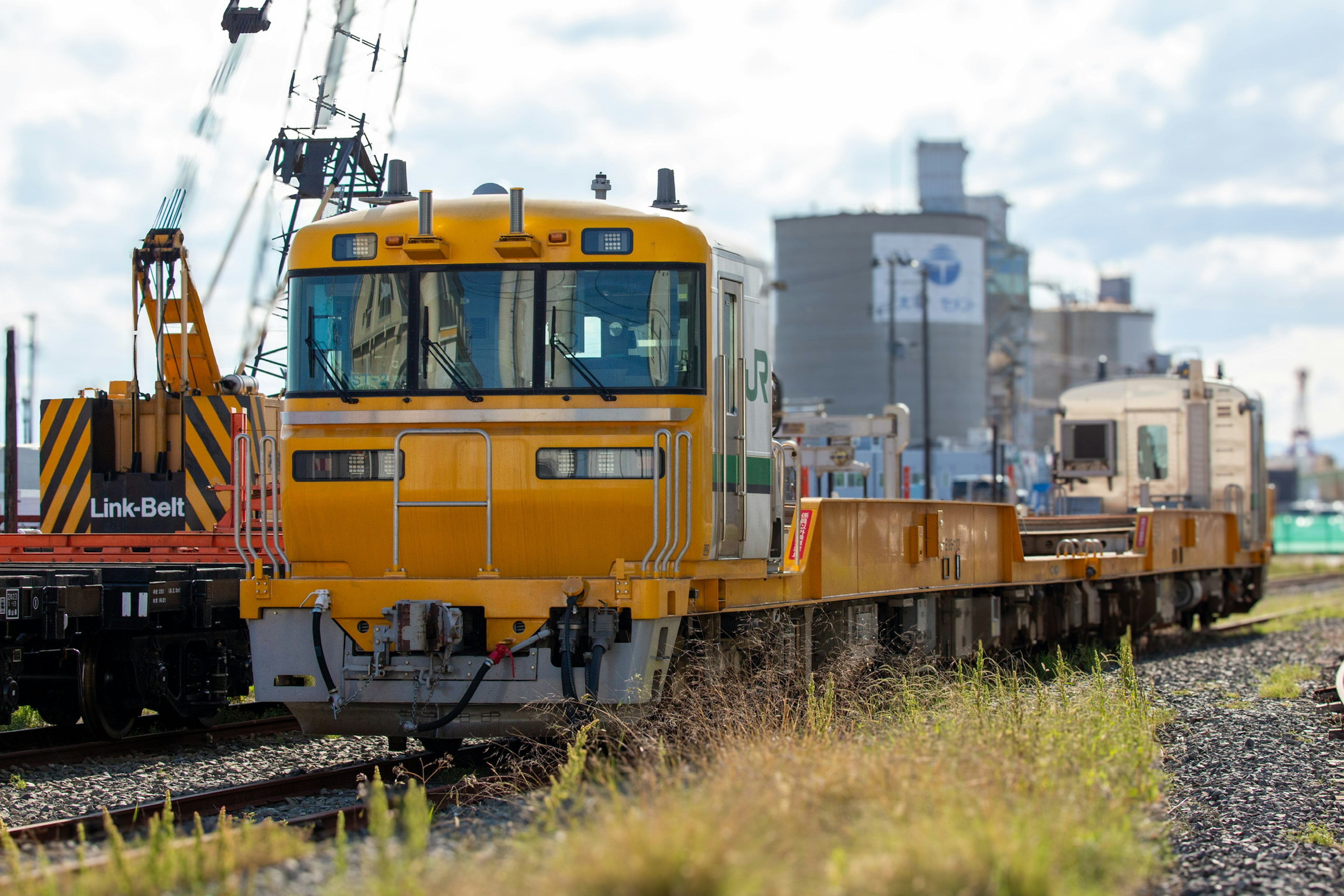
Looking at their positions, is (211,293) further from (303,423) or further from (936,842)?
(936,842)

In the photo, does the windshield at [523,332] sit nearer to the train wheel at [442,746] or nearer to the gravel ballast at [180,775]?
the train wheel at [442,746]

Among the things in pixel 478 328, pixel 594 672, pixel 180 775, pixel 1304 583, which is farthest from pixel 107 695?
pixel 1304 583

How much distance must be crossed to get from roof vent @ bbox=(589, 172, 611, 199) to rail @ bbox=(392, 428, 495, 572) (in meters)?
1.90

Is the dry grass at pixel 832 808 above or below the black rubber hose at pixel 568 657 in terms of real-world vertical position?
below

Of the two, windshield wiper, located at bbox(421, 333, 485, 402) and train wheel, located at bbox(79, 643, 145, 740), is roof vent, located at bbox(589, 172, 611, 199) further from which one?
train wheel, located at bbox(79, 643, 145, 740)

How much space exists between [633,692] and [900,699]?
2.39 meters

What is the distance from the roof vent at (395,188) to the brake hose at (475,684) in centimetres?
297

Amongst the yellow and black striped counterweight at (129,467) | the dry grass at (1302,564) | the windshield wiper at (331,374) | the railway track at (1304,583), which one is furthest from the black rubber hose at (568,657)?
the dry grass at (1302,564)

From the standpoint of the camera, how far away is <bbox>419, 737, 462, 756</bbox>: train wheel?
31.6 feet

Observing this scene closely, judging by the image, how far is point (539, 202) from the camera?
9.22m

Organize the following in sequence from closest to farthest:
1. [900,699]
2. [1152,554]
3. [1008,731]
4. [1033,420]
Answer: [1008,731], [900,699], [1152,554], [1033,420]

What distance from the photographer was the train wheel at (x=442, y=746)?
9641mm

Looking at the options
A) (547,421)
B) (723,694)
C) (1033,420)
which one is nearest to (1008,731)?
(723,694)

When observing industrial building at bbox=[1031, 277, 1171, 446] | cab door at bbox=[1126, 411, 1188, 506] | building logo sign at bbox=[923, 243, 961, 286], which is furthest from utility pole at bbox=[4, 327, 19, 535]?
industrial building at bbox=[1031, 277, 1171, 446]
